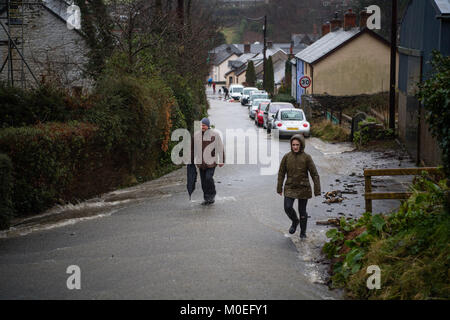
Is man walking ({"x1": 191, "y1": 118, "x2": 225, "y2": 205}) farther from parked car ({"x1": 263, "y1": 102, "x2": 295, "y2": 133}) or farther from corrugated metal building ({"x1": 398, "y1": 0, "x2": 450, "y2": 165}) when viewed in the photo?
parked car ({"x1": 263, "y1": 102, "x2": 295, "y2": 133})

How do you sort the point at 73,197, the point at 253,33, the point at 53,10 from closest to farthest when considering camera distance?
1. the point at 73,197
2. the point at 53,10
3. the point at 253,33

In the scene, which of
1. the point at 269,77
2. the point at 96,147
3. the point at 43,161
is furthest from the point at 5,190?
the point at 269,77

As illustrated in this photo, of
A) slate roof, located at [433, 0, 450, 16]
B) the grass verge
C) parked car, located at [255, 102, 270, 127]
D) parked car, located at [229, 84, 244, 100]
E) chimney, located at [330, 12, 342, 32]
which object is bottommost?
the grass verge

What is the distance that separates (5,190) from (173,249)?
339cm

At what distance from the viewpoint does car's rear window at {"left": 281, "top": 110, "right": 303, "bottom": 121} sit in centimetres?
2853

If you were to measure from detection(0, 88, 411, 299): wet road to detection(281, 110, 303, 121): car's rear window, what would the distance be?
14138 millimetres

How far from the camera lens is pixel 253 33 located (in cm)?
14338

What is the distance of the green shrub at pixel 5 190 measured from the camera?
9.79 metres

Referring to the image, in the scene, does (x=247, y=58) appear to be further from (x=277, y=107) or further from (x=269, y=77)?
(x=277, y=107)

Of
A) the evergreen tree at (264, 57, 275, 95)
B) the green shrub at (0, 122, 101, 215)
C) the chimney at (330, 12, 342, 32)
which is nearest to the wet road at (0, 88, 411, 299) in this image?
the green shrub at (0, 122, 101, 215)

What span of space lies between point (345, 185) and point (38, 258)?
873cm

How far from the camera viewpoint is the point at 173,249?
8.60 metres

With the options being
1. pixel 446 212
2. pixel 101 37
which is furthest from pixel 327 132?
pixel 446 212
